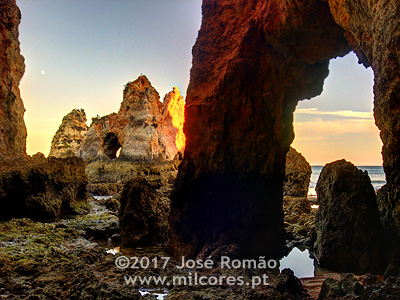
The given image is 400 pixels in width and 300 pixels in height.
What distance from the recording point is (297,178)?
1780 centimetres

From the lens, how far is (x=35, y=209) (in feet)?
34.9

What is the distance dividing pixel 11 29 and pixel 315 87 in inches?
499

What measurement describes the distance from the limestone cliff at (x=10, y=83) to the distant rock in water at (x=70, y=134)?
119 feet

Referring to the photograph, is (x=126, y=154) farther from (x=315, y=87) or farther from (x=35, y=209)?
(x=315, y=87)

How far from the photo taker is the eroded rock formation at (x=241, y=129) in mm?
7355

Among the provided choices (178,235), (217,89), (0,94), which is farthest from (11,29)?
(178,235)

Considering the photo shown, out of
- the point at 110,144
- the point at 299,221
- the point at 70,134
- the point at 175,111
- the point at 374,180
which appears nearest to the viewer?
the point at 299,221

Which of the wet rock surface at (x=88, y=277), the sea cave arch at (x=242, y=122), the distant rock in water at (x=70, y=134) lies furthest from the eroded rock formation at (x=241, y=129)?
the distant rock in water at (x=70, y=134)

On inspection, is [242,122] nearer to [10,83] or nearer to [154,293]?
[154,293]

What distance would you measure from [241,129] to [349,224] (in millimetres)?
3131

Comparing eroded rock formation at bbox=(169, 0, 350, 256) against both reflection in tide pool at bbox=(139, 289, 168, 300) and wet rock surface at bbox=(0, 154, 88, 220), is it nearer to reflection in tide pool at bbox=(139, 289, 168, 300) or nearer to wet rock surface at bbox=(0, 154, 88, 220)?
reflection in tide pool at bbox=(139, 289, 168, 300)

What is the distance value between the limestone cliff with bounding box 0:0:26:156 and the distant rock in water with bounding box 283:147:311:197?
44.8ft

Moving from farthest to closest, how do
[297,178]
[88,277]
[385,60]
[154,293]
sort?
[297,178] < [154,293] < [88,277] < [385,60]

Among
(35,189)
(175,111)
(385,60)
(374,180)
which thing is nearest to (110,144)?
(175,111)
